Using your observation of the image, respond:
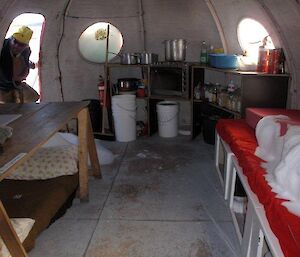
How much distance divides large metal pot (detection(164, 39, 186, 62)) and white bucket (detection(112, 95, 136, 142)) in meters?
0.92

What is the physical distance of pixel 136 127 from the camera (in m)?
5.53

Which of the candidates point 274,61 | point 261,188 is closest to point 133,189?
point 261,188

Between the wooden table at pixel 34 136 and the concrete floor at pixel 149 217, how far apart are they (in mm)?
353

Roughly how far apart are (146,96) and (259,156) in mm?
3207

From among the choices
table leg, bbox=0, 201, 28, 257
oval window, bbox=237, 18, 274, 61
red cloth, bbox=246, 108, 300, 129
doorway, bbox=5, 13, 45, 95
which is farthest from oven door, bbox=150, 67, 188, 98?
table leg, bbox=0, 201, 28, 257

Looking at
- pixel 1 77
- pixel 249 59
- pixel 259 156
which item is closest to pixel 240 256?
pixel 259 156

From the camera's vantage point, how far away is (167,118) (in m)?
5.32

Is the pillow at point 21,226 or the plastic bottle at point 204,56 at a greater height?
the plastic bottle at point 204,56

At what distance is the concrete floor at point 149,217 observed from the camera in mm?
2521

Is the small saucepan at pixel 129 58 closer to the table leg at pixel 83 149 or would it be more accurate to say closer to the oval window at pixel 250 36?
the oval window at pixel 250 36

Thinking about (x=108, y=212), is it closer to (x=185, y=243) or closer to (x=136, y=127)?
(x=185, y=243)

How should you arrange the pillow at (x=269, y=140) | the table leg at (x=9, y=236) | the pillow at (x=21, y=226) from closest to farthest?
the table leg at (x=9, y=236)
the pillow at (x=21, y=226)
the pillow at (x=269, y=140)

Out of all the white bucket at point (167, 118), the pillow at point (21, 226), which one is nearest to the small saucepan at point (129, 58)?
the white bucket at point (167, 118)

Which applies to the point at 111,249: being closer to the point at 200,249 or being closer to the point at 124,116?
the point at 200,249
